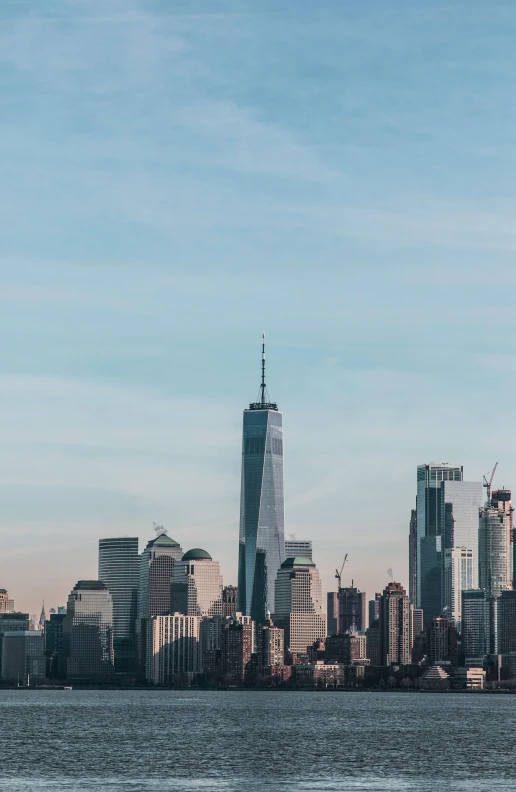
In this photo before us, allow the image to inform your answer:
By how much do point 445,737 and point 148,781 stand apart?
78.2 meters

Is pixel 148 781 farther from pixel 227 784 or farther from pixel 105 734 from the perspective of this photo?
pixel 105 734

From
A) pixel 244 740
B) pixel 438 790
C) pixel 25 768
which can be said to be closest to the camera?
pixel 438 790

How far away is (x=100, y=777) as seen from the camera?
425 ft

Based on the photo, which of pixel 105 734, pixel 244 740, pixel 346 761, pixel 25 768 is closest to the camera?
pixel 25 768

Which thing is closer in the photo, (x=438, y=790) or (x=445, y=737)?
(x=438, y=790)

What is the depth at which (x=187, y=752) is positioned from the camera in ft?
526

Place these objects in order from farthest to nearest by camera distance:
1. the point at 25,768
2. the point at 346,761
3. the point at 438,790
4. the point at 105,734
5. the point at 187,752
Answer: the point at 105,734, the point at 187,752, the point at 346,761, the point at 25,768, the point at 438,790

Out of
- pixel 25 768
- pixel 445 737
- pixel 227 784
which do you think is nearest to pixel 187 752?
pixel 25 768

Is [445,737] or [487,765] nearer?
[487,765]

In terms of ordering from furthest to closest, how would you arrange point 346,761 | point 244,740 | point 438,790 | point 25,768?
point 244,740
point 346,761
point 25,768
point 438,790

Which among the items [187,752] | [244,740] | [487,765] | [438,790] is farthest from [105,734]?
[438,790]

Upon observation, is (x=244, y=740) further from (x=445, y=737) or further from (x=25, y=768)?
(x=25, y=768)

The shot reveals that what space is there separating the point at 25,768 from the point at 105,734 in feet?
194

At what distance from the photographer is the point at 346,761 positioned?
14938 centimetres
